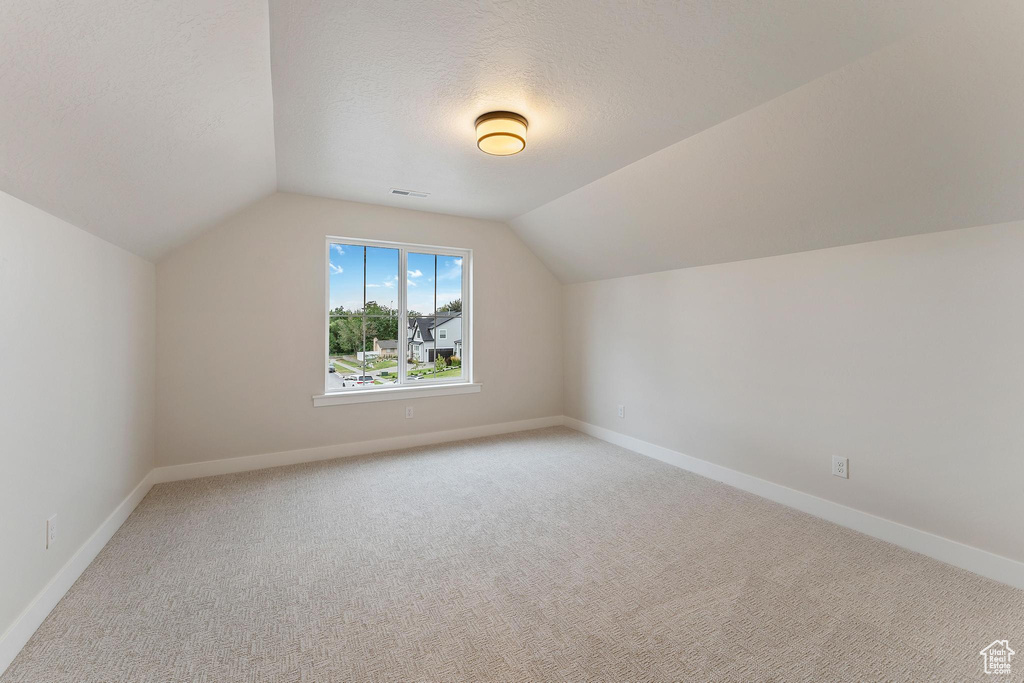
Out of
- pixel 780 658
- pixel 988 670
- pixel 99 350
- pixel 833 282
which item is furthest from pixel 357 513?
pixel 833 282

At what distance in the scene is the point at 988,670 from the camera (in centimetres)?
153

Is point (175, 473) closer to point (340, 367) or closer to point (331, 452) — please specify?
point (331, 452)

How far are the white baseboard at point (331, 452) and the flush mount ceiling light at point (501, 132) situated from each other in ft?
9.32

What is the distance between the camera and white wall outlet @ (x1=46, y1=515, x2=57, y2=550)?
1836 mm

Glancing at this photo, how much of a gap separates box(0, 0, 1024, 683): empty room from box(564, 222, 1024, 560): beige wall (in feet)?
0.06

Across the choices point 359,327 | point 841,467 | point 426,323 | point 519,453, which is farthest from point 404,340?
point 841,467

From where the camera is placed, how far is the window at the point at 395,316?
4.07 m

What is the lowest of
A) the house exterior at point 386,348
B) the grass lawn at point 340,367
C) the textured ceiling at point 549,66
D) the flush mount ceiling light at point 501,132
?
the grass lawn at point 340,367

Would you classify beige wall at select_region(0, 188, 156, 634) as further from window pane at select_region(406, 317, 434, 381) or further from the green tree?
window pane at select_region(406, 317, 434, 381)

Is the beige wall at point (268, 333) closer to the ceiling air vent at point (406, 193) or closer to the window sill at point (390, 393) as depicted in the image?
the window sill at point (390, 393)

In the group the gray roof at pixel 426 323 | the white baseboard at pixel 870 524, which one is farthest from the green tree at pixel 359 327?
the white baseboard at pixel 870 524

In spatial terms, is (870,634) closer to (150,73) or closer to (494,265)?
(150,73)

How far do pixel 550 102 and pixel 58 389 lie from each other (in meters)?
2.60

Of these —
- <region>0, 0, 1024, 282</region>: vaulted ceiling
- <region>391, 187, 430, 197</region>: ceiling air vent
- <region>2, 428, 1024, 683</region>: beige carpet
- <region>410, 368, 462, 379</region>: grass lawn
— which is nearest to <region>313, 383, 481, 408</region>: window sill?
<region>410, 368, 462, 379</region>: grass lawn
